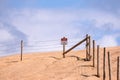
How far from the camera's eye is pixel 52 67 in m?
36.9

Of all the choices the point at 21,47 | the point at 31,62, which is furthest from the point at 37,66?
the point at 21,47

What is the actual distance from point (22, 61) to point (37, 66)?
118 inches

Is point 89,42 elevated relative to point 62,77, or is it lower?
elevated

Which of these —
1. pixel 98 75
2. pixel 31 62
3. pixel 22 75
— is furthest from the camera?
pixel 31 62

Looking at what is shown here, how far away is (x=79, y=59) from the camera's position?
38156 mm

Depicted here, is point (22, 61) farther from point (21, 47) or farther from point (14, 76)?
point (14, 76)

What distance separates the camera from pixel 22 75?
36.0 meters

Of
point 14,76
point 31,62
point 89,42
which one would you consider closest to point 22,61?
point 31,62

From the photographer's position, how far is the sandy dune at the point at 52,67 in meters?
34.2

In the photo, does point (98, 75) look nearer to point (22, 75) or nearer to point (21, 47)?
point (22, 75)

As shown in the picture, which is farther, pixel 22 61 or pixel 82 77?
pixel 22 61

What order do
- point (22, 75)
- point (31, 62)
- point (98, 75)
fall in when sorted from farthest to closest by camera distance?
point (31, 62) < point (22, 75) < point (98, 75)

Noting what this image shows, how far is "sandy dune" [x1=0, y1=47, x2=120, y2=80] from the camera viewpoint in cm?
3422

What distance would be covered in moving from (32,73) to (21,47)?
19.0ft
